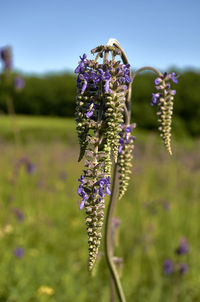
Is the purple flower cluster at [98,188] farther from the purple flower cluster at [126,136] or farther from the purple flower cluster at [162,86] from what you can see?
the purple flower cluster at [162,86]

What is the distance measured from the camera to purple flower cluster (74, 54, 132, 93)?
1.31 meters

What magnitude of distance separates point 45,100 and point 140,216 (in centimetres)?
3158

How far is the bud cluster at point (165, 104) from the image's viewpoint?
1.63 meters

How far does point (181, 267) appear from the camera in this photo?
4160 mm

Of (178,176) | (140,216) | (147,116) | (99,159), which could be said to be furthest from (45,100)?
(99,159)

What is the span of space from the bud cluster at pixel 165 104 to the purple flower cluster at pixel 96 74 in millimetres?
339

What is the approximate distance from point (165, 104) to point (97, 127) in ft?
1.65

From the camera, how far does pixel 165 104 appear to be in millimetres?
1667

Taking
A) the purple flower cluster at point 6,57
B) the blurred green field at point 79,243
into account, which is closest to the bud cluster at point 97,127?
the blurred green field at point 79,243

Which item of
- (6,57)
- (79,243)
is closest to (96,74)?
(6,57)

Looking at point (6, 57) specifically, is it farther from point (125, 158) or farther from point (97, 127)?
point (97, 127)

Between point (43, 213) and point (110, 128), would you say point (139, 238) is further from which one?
point (110, 128)

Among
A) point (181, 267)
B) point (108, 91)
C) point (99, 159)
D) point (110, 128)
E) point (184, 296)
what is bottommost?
point (184, 296)

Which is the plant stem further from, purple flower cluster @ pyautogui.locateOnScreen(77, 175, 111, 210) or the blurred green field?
the blurred green field
